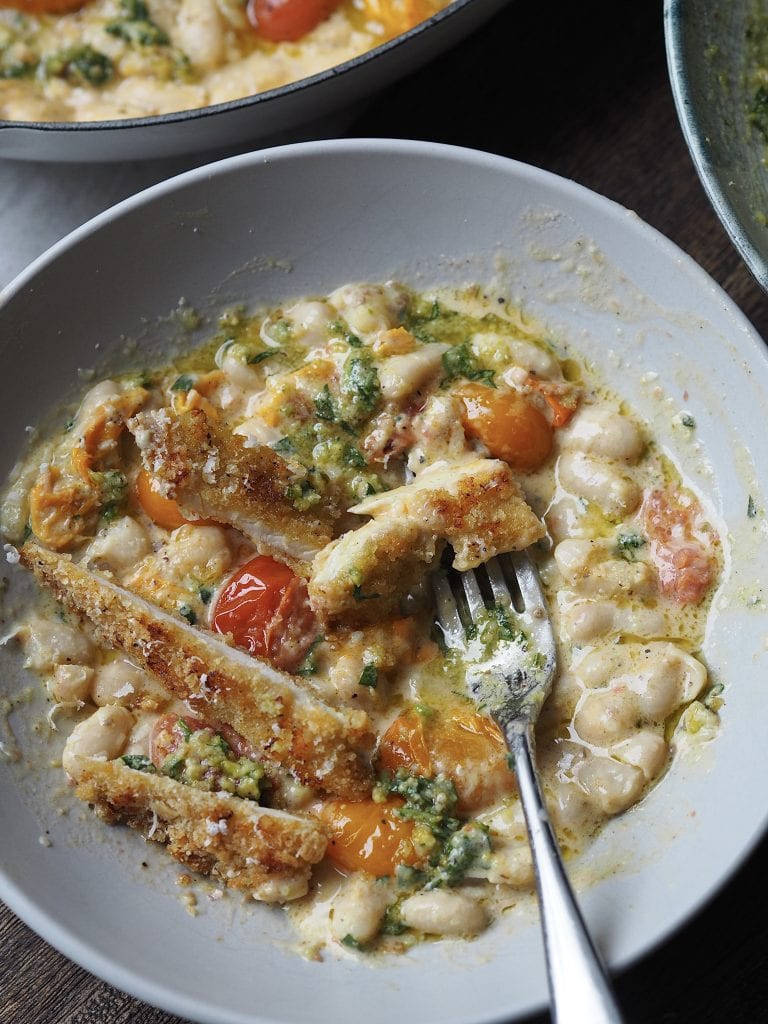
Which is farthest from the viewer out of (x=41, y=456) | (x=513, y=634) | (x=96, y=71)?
(x=96, y=71)

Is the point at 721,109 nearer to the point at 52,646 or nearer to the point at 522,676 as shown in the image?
the point at 522,676

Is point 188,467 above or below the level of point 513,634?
above

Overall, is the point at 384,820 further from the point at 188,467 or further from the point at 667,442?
the point at 667,442

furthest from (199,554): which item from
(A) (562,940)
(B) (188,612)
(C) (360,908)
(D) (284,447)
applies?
(A) (562,940)

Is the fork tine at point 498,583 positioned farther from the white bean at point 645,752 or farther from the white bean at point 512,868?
the white bean at point 512,868

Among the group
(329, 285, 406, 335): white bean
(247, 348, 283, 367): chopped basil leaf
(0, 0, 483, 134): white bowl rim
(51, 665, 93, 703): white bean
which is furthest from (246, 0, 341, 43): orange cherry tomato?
(51, 665, 93, 703): white bean

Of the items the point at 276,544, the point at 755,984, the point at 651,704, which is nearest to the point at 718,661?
the point at 651,704

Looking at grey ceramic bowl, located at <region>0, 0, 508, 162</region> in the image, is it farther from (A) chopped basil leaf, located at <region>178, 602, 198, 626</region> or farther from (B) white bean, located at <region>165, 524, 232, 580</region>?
(A) chopped basil leaf, located at <region>178, 602, 198, 626</region>
